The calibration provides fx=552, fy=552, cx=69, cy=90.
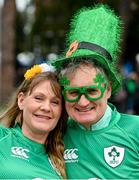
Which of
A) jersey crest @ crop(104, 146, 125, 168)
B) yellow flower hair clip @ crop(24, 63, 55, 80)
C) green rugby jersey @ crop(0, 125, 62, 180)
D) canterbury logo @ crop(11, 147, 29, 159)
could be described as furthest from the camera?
yellow flower hair clip @ crop(24, 63, 55, 80)

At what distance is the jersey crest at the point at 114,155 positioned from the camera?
3691 mm

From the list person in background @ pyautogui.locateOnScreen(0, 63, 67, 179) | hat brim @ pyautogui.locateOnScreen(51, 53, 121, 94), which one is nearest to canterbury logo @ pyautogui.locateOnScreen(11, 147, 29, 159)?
person in background @ pyautogui.locateOnScreen(0, 63, 67, 179)

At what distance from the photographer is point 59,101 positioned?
3.72 m

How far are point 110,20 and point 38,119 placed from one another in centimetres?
85

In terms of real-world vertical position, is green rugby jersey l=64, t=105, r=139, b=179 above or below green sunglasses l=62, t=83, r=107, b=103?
below

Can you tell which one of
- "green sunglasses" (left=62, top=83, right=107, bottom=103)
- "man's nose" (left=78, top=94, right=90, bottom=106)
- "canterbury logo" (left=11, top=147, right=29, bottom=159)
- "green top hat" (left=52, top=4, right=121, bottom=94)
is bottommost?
"canterbury logo" (left=11, top=147, right=29, bottom=159)

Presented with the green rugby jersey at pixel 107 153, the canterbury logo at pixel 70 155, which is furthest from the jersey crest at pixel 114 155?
the canterbury logo at pixel 70 155

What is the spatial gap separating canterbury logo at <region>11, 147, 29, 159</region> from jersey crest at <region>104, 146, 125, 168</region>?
537 mm

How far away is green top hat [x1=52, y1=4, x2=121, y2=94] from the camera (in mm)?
3645

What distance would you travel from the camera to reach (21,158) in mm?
3574

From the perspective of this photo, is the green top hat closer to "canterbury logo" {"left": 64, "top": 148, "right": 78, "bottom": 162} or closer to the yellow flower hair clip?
the yellow flower hair clip

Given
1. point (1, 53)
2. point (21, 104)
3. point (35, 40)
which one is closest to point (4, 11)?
point (1, 53)

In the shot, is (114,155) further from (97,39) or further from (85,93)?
(97,39)

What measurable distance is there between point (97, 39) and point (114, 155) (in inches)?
30.9
